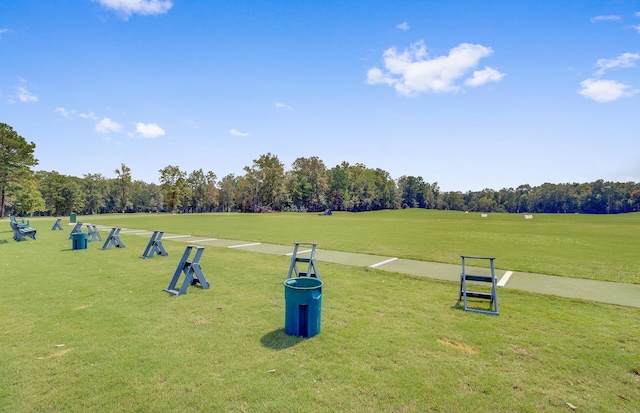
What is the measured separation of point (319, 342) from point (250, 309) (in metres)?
1.81

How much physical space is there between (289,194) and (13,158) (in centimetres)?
5222

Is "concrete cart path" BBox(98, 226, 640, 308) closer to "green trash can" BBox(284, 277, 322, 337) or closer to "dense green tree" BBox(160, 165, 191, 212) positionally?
"green trash can" BBox(284, 277, 322, 337)

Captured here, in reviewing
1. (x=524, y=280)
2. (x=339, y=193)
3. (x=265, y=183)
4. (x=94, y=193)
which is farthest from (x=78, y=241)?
(x=94, y=193)

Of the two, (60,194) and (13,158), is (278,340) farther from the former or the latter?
(60,194)

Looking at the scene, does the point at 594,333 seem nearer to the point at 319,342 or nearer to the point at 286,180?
the point at 319,342

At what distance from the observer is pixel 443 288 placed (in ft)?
23.0

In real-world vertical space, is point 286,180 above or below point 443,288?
above

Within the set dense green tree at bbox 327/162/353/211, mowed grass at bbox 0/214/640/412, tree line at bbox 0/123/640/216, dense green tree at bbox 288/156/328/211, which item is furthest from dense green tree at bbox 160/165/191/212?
mowed grass at bbox 0/214/640/412

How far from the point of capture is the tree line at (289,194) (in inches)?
2704

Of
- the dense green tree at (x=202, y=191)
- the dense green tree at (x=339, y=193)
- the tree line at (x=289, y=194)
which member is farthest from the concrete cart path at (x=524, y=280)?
the dense green tree at (x=202, y=191)

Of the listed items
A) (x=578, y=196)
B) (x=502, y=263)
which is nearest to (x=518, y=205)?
(x=578, y=196)

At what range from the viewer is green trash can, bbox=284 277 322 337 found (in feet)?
14.2

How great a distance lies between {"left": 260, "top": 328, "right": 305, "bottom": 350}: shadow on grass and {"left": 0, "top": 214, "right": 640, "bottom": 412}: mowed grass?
3 cm

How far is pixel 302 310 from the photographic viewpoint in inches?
174
